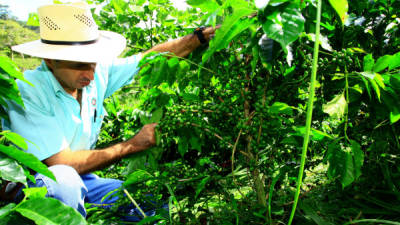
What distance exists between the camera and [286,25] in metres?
0.82

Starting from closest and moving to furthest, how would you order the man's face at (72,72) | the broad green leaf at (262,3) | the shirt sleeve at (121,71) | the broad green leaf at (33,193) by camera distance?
1. the broad green leaf at (262,3)
2. the broad green leaf at (33,193)
3. the man's face at (72,72)
4. the shirt sleeve at (121,71)

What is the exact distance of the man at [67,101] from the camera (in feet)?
5.63

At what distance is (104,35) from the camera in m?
2.22

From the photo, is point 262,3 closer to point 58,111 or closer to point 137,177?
point 137,177

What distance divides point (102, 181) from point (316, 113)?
167 centimetres

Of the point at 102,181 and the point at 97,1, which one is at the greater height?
the point at 97,1

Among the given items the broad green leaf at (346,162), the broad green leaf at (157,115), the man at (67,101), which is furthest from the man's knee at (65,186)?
the broad green leaf at (346,162)

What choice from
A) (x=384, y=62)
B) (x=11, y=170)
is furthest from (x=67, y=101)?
(x=384, y=62)

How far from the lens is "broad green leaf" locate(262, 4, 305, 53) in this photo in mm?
811

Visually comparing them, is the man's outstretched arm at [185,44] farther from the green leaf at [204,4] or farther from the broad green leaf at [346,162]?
the broad green leaf at [346,162]

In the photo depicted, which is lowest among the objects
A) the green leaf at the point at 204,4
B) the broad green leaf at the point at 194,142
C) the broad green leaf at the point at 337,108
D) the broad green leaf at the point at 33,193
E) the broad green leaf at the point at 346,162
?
the broad green leaf at the point at 194,142

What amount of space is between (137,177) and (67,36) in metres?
0.99

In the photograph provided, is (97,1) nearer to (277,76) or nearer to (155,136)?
(155,136)

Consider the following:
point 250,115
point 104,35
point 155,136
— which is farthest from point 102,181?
point 250,115
